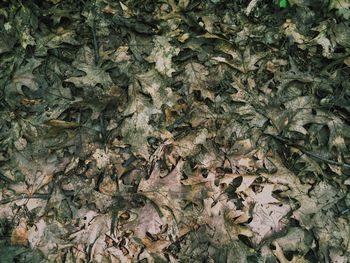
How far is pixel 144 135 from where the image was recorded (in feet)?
7.54

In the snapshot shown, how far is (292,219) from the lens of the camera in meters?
2.21

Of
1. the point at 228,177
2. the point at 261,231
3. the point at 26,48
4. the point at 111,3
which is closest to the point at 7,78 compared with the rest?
the point at 26,48

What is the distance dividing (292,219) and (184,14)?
1.38m

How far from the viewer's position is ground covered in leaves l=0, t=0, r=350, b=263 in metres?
2.15

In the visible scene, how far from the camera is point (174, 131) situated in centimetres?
237

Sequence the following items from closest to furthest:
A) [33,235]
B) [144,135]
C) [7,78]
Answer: [33,235]
[144,135]
[7,78]

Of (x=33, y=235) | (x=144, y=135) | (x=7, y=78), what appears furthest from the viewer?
(x=7, y=78)

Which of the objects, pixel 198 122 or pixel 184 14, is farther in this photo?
pixel 184 14

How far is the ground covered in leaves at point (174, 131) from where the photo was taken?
2152 millimetres

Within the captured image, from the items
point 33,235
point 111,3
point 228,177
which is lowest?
point 33,235

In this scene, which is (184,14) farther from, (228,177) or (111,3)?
(228,177)

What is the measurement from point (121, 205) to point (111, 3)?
4.19 feet

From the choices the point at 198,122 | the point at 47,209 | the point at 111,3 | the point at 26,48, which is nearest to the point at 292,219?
the point at 198,122

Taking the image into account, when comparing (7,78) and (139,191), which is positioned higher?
(7,78)
